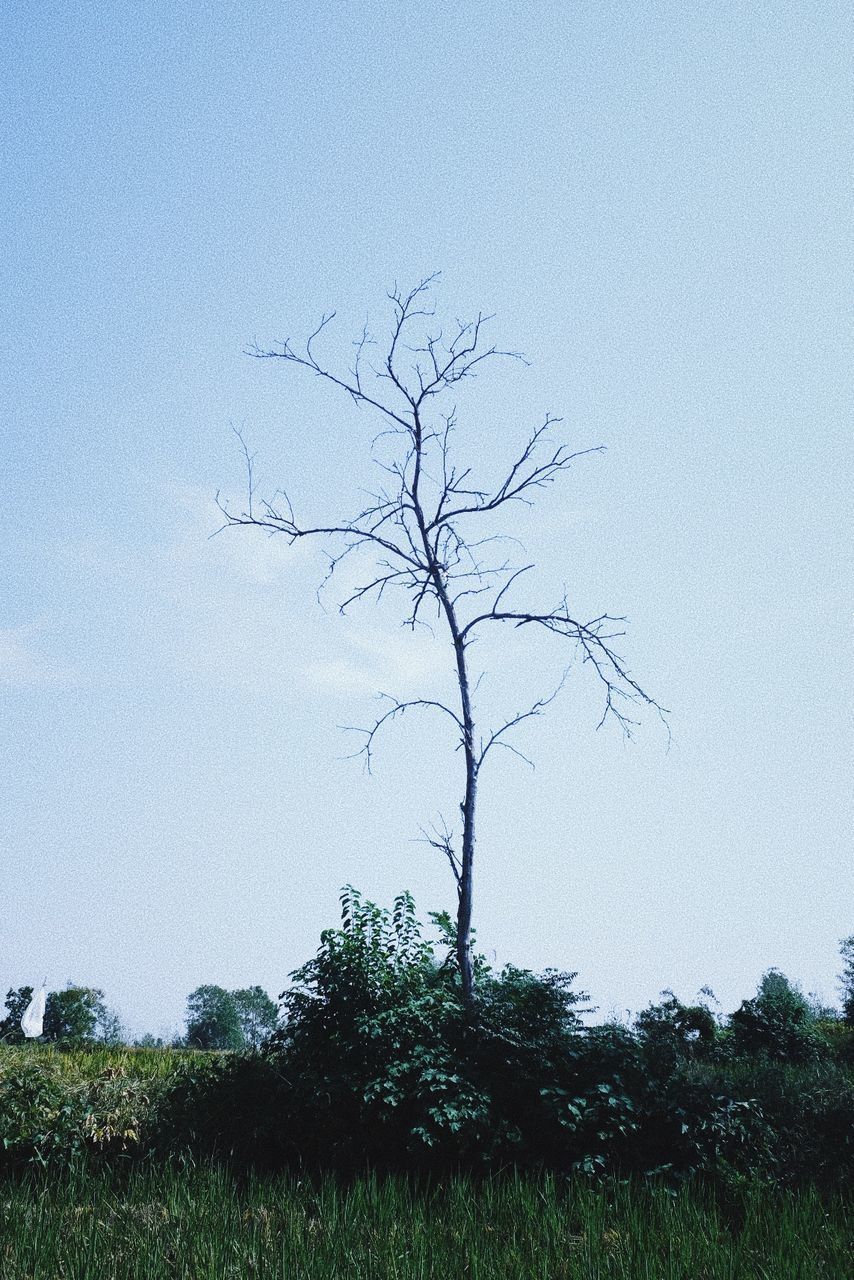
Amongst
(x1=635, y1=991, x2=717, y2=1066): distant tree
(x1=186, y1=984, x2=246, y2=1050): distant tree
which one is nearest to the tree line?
(x1=186, y1=984, x2=246, y2=1050): distant tree

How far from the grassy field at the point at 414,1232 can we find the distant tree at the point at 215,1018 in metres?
35.3

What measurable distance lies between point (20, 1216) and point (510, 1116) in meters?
4.52

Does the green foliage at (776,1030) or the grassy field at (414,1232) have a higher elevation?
the green foliage at (776,1030)

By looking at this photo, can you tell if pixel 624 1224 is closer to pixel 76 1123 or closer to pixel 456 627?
pixel 76 1123

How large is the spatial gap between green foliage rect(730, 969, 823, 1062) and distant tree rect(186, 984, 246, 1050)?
26761 millimetres

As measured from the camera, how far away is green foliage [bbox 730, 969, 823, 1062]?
20219 mm

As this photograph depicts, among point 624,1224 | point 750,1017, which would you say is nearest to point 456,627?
point 624,1224

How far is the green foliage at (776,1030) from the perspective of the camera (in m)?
20.2

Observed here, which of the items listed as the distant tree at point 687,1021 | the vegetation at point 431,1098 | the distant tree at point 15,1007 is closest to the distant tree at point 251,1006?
the distant tree at point 15,1007

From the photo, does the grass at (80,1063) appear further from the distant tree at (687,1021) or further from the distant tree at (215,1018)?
the distant tree at (215,1018)

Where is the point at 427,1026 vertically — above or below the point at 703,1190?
above

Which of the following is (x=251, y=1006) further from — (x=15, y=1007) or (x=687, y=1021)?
(x=687, y=1021)

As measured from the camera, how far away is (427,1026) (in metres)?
10.5

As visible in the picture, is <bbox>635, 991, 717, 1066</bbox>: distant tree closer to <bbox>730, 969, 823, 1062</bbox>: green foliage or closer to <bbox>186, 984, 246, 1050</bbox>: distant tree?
<bbox>730, 969, 823, 1062</bbox>: green foliage
